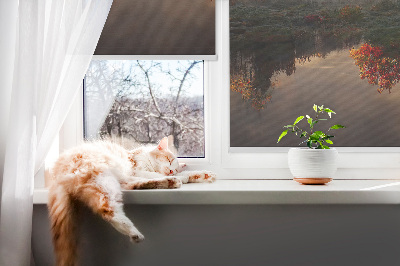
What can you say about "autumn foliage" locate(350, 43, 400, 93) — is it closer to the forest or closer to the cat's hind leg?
the forest

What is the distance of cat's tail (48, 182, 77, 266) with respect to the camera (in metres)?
1.25

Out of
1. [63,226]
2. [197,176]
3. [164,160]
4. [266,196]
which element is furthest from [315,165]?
[63,226]

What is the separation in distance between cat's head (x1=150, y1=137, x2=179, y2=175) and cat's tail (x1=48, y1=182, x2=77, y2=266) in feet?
1.26

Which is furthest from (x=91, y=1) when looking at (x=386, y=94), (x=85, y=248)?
(x=386, y=94)

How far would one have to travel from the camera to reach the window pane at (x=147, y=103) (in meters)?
1.77

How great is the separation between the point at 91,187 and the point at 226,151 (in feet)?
2.18

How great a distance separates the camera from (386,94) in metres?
1.74

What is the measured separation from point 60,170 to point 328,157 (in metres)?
1.00

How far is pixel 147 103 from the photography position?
1.78 meters

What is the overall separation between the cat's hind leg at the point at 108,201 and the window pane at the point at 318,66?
0.66 m

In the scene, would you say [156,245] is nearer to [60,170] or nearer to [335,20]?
[60,170]

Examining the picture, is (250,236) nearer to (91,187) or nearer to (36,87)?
(91,187)

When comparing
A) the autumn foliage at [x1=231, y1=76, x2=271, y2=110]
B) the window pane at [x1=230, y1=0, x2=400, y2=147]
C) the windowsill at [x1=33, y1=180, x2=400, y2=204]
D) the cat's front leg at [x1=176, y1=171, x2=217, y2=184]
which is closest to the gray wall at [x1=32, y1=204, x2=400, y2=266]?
the windowsill at [x1=33, y1=180, x2=400, y2=204]

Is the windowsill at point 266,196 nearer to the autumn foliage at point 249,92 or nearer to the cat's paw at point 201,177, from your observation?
the cat's paw at point 201,177
